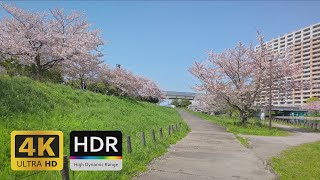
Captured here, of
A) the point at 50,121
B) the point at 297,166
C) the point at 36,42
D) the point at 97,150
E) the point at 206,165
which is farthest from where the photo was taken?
the point at 36,42

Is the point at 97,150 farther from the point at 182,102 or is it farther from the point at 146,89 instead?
the point at 182,102

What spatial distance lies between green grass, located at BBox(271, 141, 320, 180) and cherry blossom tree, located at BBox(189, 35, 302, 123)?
17659 millimetres

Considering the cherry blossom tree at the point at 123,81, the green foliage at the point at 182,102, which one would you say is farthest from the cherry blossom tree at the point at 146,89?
the green foliage at the point at 182,102

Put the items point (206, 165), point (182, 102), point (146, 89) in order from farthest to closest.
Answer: point (182, 102), point (146, 89), point (206, 165)

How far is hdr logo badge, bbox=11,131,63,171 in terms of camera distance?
349cm

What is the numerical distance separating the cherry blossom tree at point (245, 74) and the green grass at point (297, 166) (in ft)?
57.9

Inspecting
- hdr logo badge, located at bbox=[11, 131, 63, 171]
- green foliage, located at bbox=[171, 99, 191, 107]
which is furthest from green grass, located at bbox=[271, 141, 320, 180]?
green foliage, located at bbox=[171, 99, 191, 107]

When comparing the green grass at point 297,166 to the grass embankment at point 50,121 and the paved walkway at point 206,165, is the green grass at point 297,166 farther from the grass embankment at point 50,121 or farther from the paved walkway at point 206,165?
the grass embankment at point 50,121

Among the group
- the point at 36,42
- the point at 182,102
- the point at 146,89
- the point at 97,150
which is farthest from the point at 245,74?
the point at 182,102

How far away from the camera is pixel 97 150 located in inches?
138

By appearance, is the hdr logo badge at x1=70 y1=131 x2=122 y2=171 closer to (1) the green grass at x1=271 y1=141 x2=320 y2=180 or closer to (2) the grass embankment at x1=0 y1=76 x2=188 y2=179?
(2) the grass embankment at x1=0 y1=76 x2=188 y2=179

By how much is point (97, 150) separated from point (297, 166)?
1004 centimetres

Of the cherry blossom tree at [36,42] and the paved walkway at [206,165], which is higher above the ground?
the cherry blossom tree at [36,42]

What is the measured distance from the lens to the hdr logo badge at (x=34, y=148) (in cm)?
349
